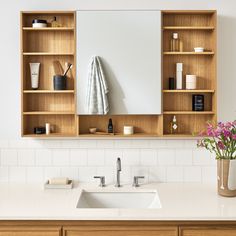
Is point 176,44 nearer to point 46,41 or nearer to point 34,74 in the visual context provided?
point 46,41

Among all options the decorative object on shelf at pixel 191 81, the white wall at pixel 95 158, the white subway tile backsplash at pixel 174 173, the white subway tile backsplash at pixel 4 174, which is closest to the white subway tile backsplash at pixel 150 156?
the white wall at pixel 95 158

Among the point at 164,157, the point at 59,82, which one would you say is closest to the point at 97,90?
the point at 59,82

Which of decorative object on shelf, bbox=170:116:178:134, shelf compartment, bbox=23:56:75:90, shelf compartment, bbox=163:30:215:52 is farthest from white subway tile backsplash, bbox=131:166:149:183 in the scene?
shelf compartment, bbox=163:30:215:52

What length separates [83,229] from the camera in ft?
7.61

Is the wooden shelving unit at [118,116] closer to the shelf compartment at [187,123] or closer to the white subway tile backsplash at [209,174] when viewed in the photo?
the shelf compartment at [187,123]

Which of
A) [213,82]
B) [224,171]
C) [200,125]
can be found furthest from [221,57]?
[224,171]

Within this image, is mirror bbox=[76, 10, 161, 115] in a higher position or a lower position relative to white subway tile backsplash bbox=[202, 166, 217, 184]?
higher

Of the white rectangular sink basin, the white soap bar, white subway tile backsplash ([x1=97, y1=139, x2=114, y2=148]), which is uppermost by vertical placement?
white subway tile backsplash ([x1=97, y1=139, x2=114, y2=148])

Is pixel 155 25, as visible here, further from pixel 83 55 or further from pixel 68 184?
pixel 68 184

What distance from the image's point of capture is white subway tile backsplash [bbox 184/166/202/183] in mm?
3057

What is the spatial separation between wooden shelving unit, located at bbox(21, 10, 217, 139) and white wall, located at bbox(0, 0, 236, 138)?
8 cm

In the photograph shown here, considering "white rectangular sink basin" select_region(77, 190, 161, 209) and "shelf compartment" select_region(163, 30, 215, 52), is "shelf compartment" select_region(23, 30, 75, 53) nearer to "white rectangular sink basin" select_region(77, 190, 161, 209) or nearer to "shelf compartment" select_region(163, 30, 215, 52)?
"shelf compartment" select_region(163, 30, 215, 52)

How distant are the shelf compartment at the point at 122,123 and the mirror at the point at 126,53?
0.15 meters

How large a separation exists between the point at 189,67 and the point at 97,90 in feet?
2.43
